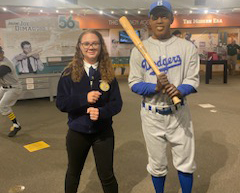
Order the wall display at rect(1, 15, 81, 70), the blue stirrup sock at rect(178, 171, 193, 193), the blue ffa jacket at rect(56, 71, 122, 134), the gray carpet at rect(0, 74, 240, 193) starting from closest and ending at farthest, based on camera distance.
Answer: the blue ffa jacket at rect(56, 71, 122, 134), the blue stirrup sock at rect(178, 171, 193, 193), the gray carpet at rect(0, 74, 240, 193), the wall display at rect(1, 15, 81, 70)

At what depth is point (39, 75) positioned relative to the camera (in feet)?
22.9

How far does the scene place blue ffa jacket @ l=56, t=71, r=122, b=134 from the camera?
1729 mm

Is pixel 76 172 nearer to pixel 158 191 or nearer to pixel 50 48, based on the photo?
pixel 158 191

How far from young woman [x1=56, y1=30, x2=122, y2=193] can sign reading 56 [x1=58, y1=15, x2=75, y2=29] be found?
20.9ft

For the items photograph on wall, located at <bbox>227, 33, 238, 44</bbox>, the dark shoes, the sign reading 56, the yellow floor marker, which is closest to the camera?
the yellow floor marker

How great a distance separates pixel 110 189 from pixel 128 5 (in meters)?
8.58

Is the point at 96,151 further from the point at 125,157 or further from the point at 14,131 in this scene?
the point at 14,131

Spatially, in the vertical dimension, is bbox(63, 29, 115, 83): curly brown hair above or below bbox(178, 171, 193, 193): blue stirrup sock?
above

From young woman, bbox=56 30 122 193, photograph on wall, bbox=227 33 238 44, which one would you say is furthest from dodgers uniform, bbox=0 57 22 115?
photograph on wall, bbox=227 33 238 44

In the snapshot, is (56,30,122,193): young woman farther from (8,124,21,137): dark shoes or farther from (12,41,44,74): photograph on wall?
(12,41,44,74): photograph on wall

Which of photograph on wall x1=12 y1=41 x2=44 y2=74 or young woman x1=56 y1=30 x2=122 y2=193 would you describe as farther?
photograph on wall x1=12 y1=41 x2=44 y2=74

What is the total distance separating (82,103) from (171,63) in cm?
66

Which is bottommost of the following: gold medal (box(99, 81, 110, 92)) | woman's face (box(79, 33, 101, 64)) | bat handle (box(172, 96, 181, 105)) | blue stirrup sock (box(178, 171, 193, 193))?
blue stirrup sock (box(178, 171, 193, 193))

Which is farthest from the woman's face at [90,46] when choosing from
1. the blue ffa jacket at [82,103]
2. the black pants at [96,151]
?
the black pants at [96,151]
